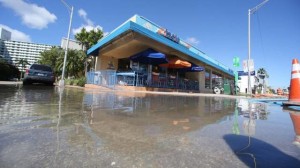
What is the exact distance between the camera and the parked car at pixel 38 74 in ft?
37.5

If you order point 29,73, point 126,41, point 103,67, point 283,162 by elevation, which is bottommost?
point 283,162

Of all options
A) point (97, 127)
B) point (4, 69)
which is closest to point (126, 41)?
point (97, 127)

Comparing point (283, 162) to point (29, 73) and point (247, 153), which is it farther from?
point (29, 73)

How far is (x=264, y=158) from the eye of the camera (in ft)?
5.57

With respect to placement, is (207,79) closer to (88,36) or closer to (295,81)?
(295,81)

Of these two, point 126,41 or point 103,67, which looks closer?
point 126,41

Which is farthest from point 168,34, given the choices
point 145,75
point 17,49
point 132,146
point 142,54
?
point 17,49

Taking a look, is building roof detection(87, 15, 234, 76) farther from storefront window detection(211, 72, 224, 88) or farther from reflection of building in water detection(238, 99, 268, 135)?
storefront window detection(211, 72, 224, 88)

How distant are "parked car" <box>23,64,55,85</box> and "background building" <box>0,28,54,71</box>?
146217 millimetres

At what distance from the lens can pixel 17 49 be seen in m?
151

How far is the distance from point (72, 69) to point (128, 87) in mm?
24840

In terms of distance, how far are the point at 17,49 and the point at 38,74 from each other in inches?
7056

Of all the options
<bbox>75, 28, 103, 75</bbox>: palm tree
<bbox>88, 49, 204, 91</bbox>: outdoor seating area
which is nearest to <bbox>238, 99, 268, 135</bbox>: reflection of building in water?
<bbox>88, 49, 204, 91</bbox>: outdoor seating area

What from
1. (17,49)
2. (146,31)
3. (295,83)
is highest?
(17,49)
